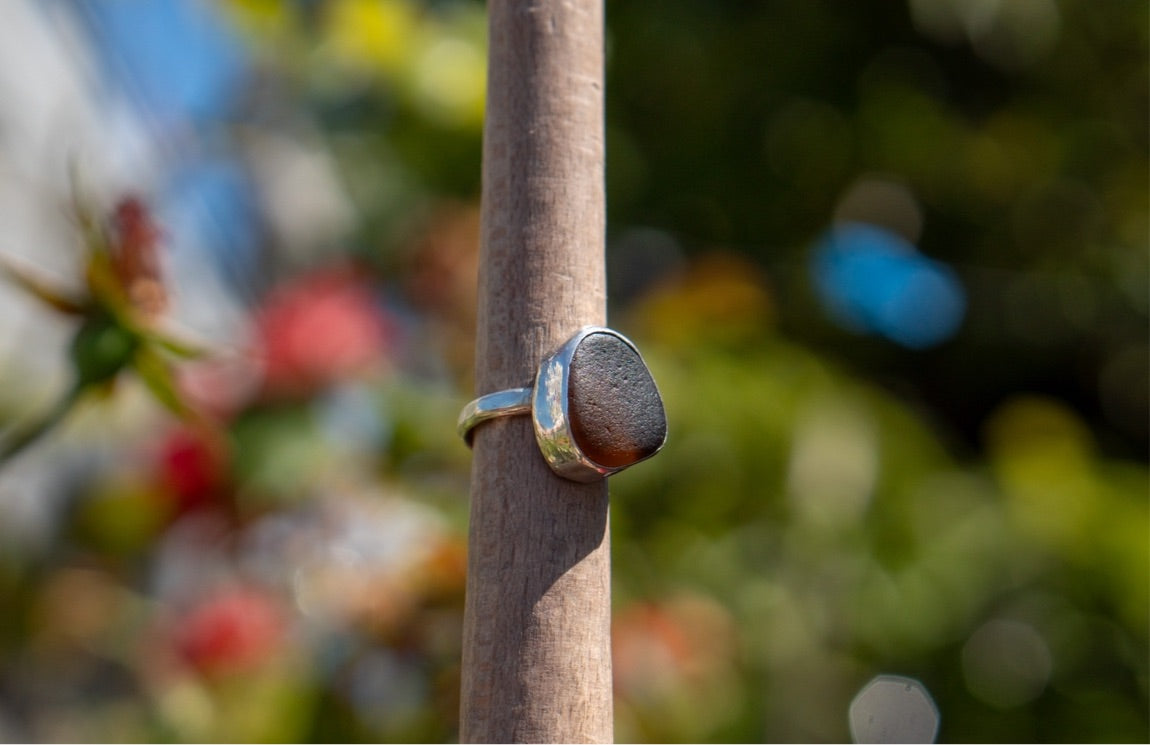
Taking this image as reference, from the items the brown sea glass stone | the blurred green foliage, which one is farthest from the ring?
the blurred green foliage

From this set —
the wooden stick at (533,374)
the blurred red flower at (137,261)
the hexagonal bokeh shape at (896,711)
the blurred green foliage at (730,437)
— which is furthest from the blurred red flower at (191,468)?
the wooden stick at (533,374)

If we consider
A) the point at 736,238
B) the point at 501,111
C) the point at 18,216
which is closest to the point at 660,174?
the point at 736,238

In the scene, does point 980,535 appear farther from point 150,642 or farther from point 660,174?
point 150,642

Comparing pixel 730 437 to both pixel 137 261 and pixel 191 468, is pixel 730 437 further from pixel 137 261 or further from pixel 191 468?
pixel 137 261

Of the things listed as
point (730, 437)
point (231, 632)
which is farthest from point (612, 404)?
point (730, 437)

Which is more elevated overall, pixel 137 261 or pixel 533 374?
pixel 137 261

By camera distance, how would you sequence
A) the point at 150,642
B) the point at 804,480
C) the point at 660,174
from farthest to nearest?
the point at 660,174
the point at 804,480
the point at 150,642

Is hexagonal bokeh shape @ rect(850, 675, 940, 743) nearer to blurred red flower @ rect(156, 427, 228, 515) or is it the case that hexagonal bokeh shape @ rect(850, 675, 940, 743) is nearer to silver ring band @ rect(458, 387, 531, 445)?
blurred red flower @ rect(156, 427, 228, 515)
